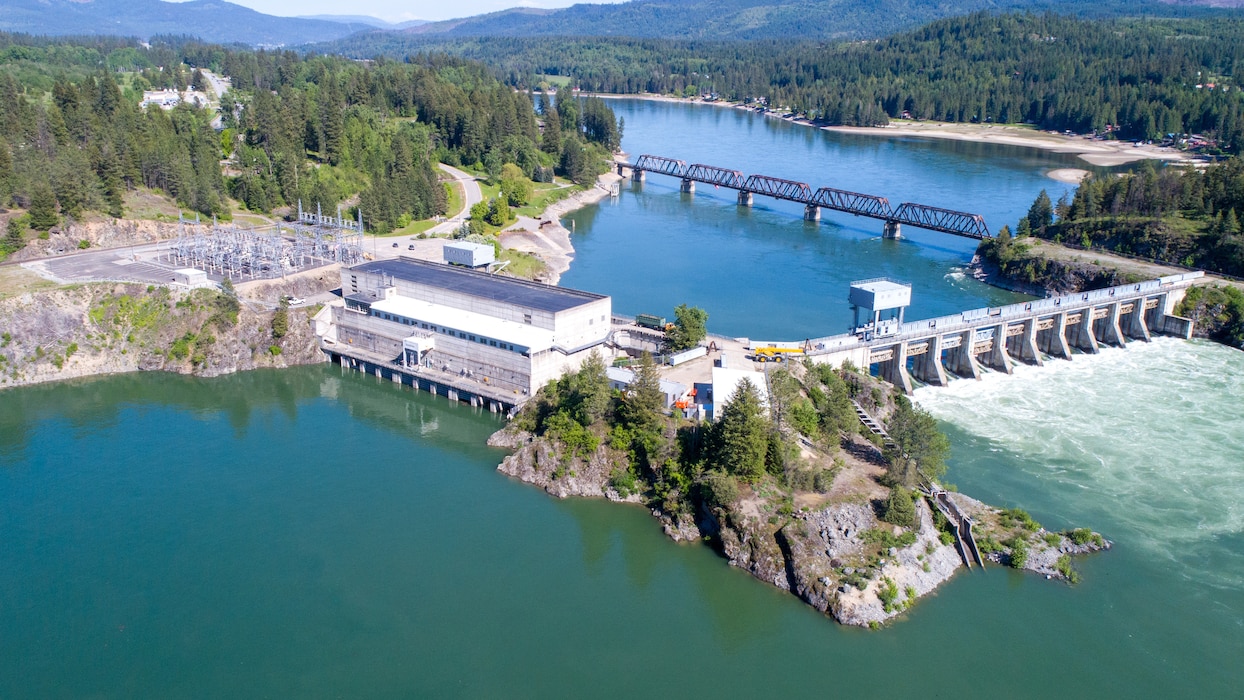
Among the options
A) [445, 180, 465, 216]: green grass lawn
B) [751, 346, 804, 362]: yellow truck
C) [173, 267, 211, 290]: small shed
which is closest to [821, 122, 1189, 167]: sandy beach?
[445, 180, 465, 216]: green grass lawn

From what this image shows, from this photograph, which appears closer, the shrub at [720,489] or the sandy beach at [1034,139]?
the shrub at [720,489]

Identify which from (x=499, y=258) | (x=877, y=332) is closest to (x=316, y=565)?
(x=877, y=332)

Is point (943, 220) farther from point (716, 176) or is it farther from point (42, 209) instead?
point (42, 209)

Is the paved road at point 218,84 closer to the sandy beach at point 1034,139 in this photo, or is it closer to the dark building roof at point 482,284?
the dark building roof at point 482,284

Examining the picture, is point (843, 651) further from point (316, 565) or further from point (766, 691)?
point (316, 565)

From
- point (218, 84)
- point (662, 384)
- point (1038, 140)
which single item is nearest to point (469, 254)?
point (662, 384)

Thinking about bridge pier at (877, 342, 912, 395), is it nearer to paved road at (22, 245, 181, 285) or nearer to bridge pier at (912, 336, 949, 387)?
bridge pier at (912, 336, 949, 387)

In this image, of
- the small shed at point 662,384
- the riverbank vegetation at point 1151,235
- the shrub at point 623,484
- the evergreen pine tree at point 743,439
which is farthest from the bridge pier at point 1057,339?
the shrub at point 623,484
